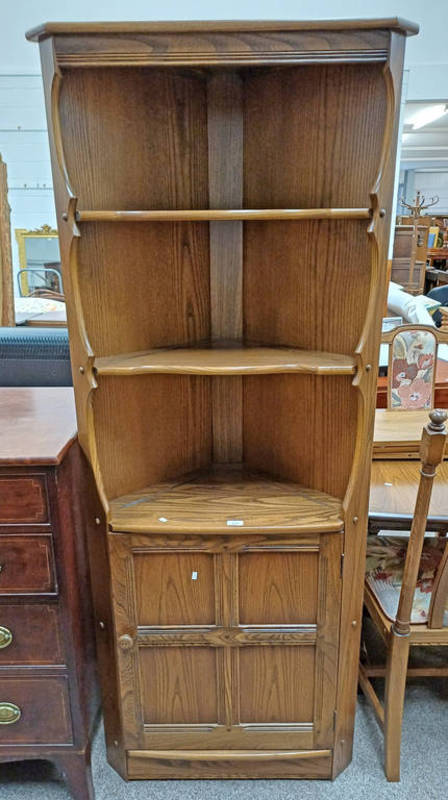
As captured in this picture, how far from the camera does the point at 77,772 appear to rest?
4.37ft

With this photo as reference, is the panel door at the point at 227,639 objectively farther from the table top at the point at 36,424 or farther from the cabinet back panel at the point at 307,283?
the cabinet back panel at the point at 307,283

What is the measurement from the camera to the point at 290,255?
1314 mm

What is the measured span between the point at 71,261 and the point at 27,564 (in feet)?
2.13

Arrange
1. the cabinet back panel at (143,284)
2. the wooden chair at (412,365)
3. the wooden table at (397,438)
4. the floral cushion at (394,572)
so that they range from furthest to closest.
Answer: the wooden chair at (412,365) → the wooden table at (397,438) → the floral cushion at (394,572) → the cabinet back panel at (143,284)

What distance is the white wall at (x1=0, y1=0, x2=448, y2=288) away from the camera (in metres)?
3.47

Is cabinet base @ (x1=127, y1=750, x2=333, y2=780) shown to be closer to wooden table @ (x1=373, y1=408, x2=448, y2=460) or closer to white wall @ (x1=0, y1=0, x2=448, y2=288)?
wooden table @ (x1=373, y1=408, x2=448, y2=460)

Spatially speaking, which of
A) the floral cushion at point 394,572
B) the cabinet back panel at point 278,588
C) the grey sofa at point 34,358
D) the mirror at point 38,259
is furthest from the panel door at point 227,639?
the mirror at point 38,259

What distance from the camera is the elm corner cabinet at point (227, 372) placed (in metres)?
1.13

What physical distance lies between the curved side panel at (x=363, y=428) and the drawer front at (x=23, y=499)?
26.0 inches

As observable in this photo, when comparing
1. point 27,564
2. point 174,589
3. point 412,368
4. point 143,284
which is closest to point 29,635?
point 27,564

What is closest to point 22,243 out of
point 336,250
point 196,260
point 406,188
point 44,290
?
point 44,290

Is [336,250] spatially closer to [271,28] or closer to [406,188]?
[271,28]

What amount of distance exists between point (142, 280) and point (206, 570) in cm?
70

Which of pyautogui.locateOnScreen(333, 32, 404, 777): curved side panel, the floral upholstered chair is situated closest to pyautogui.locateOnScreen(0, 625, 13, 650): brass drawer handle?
pyautogui.locateOnScreen(333, 32, 404, 777): curved side panel
